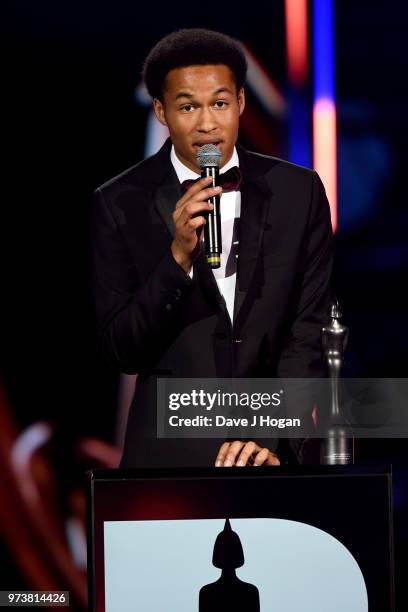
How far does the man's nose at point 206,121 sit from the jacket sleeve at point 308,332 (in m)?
0.39

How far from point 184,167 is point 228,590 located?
1.38 meters

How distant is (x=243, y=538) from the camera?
185 cm

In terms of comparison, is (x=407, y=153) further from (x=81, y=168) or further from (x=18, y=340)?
(x=18, y=340)

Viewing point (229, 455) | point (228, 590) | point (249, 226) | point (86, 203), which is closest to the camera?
point (228, 590)

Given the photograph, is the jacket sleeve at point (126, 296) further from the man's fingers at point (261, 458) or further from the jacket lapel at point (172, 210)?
the man's fingers at point (261, 458)

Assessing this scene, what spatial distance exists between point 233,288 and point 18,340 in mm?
733

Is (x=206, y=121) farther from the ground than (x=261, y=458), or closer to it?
farther from the ground

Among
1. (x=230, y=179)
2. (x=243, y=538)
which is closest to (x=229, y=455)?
(x=243, y=538)

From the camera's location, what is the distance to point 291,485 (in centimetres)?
188

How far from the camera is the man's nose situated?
2.77 meters

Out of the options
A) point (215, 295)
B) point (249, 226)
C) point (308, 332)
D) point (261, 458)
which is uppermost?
point (249, 226)

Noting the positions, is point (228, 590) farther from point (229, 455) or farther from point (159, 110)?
point (159, 110)

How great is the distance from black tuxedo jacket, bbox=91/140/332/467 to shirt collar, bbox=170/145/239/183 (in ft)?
0.06

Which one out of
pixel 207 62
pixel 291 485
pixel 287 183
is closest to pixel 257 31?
pixel 207 62
